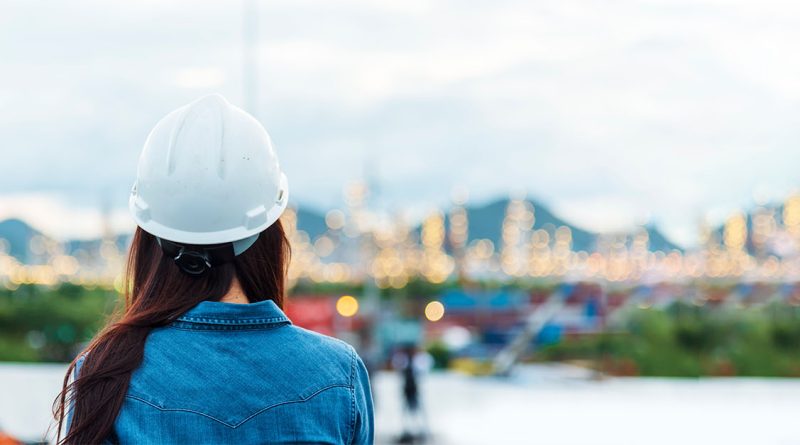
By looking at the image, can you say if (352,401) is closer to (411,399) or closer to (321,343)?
(321,343)

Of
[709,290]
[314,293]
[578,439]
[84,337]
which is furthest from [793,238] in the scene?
[578,439]

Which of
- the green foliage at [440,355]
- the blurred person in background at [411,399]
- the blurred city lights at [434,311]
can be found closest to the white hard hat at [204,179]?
the blurred person in background at [411,399]

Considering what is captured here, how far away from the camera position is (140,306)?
212 cm

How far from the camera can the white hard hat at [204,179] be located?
2148mm

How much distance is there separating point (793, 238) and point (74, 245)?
148360 mm

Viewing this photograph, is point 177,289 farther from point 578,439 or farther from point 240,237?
point 578,439

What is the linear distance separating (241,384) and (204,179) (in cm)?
44

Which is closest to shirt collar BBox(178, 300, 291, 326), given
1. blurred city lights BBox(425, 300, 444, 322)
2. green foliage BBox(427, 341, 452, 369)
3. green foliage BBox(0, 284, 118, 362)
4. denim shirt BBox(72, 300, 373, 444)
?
denim shirt BBox(72, 300, 373, 444)

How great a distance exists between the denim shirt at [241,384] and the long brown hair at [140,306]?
0.03m

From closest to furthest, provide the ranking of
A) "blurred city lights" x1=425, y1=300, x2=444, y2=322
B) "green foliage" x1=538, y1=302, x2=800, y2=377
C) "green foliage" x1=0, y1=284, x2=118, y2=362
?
"green foliage" x1=538, y1=302, x2=800, y2=377, "blurred city lights" x1=425, y1=300, x2=444, y2=322, "green foliage" x1=0, y1=284, x2=118, y2=362

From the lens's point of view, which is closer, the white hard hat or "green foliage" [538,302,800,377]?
the white hard hat

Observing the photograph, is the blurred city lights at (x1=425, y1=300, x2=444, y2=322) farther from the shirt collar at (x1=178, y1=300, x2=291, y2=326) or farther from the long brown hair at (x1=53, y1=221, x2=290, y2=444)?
the shirt collar at (x1=178, y1=300, x2=291, y2=326)

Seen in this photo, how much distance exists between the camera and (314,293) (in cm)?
4388

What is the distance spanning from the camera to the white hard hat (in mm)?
2148
